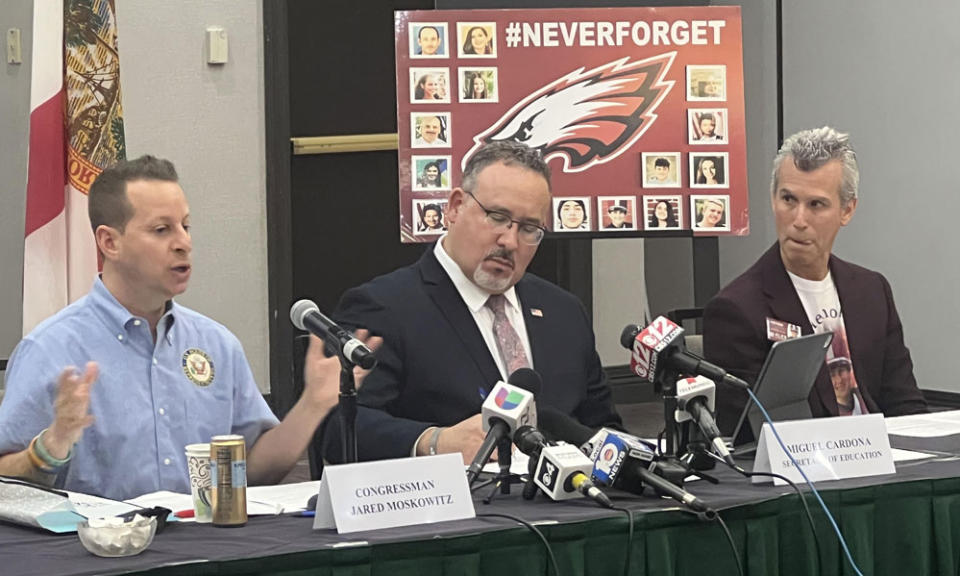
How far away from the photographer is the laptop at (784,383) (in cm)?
244

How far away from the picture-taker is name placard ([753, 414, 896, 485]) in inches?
89.4

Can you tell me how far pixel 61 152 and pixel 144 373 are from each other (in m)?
1.68

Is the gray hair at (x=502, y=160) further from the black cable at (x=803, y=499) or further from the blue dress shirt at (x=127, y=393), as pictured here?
the black cable at (x=803, y=499)

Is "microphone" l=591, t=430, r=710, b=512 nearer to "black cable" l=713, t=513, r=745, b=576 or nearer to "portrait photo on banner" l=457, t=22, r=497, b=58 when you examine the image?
"black cable" l=713, t=513, r=745, b=576

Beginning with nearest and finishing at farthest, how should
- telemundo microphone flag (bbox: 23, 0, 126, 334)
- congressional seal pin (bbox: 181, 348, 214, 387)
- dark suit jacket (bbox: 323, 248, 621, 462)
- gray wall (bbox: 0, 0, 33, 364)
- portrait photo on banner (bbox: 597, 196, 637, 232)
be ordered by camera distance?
congressional seal pin (bbox: 181, 348, 214, 387) → dark suit jacket (bbox: 323, 248, 621, 462) → telemundo microphone flag (bbox: 23, 0, 126, 334) → portrait photo on banner (bbox: 597, 196, 637, 232) → gray wall (bbox: 0, 0, 33, 364)

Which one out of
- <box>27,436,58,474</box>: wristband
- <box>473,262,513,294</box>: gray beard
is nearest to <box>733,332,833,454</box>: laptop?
<box>473,262,513,294</box>: gray beard

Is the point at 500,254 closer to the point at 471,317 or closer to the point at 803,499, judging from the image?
the point at 471,317

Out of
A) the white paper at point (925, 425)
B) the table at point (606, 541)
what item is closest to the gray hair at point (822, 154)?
the white paper at point (925, 425)

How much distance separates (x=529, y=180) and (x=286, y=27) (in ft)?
11.5

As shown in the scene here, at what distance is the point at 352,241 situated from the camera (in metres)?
7.16

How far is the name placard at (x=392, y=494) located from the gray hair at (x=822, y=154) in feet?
5.03

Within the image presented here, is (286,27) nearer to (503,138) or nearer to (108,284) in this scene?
(503,138)

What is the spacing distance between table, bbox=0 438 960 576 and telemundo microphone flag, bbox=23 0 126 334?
2109 millimetres

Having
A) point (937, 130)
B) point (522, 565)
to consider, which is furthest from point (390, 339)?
point (937, 130)
